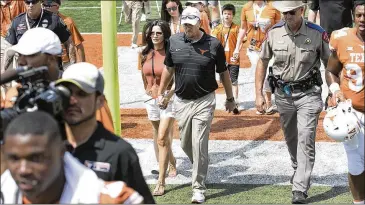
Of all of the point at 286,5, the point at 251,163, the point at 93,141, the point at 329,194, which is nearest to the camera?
the point at 93,141

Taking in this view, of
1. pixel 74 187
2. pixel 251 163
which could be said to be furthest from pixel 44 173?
pixel 251 163

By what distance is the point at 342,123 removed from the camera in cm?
725

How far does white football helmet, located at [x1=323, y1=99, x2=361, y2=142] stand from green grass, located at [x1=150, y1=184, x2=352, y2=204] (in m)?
1.41

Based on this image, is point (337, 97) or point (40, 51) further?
point (337, 97)

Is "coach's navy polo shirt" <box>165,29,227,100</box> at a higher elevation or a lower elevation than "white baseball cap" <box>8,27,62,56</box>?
lower

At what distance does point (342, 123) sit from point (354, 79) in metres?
0.55

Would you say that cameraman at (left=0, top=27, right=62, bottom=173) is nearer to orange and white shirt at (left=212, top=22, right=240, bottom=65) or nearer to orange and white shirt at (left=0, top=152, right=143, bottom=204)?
orange and white shirt at (left=0, top=152, right=143, bottom=204)

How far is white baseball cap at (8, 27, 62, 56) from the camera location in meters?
5.92

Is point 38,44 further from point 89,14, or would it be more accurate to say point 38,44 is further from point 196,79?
point 89,14

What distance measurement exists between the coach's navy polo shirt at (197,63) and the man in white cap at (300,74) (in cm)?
56

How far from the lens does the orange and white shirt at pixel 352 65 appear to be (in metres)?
7.54

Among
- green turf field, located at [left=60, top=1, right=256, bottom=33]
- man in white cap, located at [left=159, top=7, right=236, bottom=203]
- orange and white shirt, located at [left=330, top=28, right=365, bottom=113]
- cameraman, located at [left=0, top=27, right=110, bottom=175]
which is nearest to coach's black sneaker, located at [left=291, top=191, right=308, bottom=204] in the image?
man in white cap, located at [left=159, top=7, right=236, bottom=203]

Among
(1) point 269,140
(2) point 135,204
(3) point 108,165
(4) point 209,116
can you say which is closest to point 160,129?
(4) point 209,116

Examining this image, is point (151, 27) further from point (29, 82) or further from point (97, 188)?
point (97, 188)
